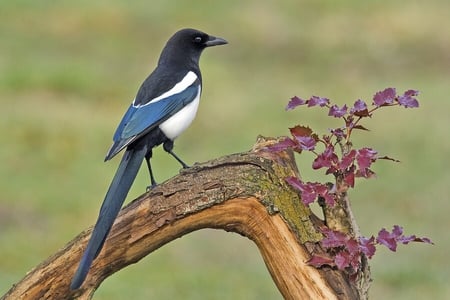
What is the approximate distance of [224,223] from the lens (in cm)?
450

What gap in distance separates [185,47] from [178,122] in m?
0.59

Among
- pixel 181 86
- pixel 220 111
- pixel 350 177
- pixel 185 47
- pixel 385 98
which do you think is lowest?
pixel 350 177

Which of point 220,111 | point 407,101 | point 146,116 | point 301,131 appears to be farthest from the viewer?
point 220,111

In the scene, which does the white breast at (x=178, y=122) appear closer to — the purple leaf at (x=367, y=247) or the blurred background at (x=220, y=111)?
the purple leaf at (x=367, y=247)

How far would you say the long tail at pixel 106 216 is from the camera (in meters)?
4.20

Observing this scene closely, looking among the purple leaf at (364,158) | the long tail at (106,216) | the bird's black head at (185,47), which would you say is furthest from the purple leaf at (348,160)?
the bird's black head at (185,47)

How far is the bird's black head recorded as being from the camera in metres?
5.58

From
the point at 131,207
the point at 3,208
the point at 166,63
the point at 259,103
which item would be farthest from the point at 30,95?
the point at 131,207

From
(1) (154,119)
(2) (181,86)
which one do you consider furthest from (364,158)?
(2) (181,86)

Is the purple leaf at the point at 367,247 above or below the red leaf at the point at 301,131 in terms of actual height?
below

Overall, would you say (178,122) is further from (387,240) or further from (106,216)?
(387,240)

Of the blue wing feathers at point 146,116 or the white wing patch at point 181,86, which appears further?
the white wing patch at point 181,86

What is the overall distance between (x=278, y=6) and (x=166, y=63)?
1306cm

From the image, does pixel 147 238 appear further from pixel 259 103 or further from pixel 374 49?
pixel 374 49
